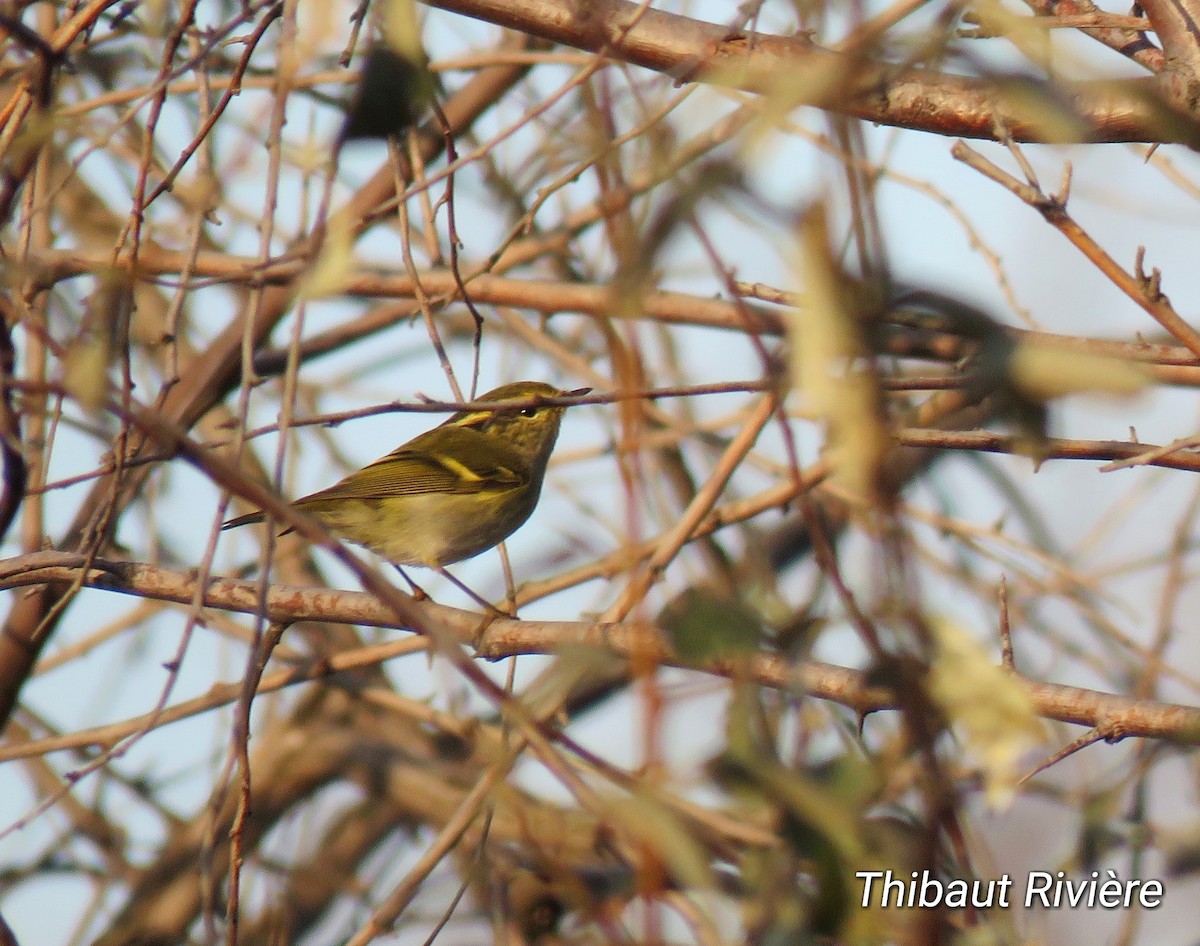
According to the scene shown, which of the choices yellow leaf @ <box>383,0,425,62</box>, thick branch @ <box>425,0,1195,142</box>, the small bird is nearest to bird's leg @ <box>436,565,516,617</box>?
the small bird

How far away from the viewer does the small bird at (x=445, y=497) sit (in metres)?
4.52

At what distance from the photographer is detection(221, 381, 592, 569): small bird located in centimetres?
452

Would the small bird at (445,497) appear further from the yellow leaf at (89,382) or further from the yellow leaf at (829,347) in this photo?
the yellow leaf at (829,347)

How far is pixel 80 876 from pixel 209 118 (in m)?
3.11

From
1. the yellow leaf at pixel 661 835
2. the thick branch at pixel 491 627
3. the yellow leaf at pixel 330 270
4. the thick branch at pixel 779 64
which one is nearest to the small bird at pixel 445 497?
the thick branch at pixel 491 627

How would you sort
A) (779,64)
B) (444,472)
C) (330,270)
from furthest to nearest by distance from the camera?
(444,472) < (779,64) < (330,270)

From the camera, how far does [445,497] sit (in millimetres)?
4641

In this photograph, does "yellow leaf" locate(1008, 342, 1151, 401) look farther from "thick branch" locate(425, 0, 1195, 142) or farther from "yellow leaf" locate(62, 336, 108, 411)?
"thick branch" locate(425, 0, 1195, 142)

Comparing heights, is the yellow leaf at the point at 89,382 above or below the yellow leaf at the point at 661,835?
above

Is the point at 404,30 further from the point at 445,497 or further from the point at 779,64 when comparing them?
the point at 445,497

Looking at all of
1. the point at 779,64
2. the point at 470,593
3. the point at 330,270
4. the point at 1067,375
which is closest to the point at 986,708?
the point at 1067,375

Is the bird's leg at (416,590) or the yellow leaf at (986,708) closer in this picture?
the yellow leaf at (986,708)

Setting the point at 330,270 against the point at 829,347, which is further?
the point at 330,270

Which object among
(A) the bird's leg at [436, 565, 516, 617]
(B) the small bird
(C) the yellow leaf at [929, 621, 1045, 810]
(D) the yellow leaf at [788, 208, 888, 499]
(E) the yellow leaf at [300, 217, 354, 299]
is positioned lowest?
(C) the yellow leaf at [929, 621, 1045, 810]
